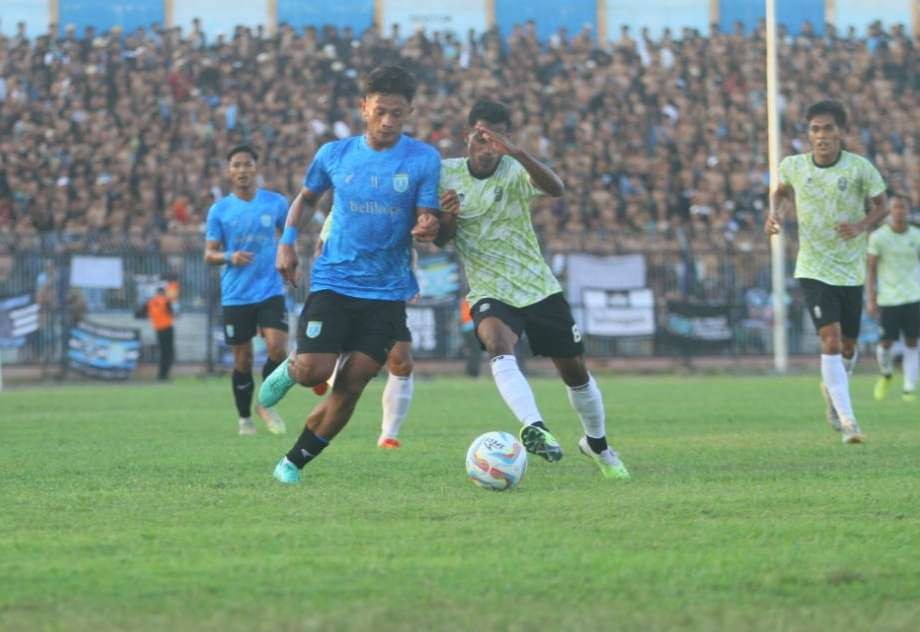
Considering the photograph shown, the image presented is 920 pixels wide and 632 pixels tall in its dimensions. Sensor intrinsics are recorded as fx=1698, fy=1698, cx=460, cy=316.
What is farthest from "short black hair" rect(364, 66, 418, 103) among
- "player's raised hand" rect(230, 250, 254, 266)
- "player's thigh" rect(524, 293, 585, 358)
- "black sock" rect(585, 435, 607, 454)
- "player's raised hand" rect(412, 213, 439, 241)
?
"player's raised hand" rect(230, 250, 254, 266)

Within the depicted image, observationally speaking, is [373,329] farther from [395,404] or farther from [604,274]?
[604,274]

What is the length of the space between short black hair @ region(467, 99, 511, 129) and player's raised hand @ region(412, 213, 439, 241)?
83 centimetres

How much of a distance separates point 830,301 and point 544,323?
4178mm

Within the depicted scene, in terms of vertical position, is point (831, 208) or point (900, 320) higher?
point (831, 208)

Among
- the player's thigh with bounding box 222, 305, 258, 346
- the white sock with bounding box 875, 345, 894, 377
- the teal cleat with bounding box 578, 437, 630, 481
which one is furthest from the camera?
the white sock with bounding box 875, 345, 894, 377

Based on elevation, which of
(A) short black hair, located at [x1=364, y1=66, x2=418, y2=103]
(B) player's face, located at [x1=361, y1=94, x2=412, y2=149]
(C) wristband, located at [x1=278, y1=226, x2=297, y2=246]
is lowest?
(C) wristband, located at [x1=278, y1=226, x2=297, y2=246]

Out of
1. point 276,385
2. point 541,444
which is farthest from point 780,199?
point 541,444

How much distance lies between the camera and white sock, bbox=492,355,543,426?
31.8 ft

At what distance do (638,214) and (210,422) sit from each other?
1772 cm

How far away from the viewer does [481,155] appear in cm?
1002

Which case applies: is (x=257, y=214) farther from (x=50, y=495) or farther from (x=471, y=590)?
(x=471, y=590)

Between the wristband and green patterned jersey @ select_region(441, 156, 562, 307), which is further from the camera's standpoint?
green patterned jersey @ select_region(441, 156, 562, 307)

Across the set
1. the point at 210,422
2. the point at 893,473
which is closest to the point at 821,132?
the point at 893,473

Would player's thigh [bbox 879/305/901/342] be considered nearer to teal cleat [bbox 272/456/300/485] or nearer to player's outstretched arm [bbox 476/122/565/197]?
player's outstretched arm [bbox 476/122/565/197]
